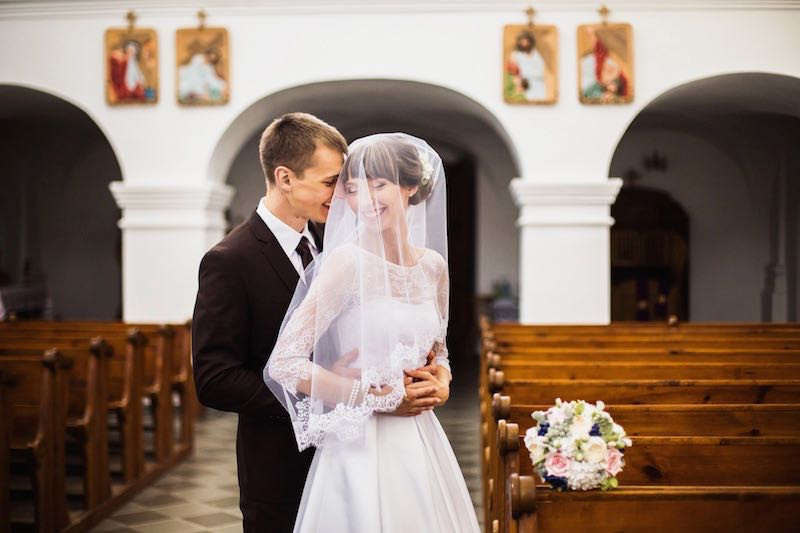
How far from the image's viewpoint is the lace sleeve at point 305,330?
92.4 inches

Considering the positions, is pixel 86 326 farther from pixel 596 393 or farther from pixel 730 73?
pixel 730 73

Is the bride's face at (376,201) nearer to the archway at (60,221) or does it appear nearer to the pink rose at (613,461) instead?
the pink rose at (613,461)

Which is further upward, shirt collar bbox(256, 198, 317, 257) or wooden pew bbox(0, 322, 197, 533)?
shirt collar bbox(256, 198, 317, 257)

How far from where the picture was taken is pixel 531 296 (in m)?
8.61

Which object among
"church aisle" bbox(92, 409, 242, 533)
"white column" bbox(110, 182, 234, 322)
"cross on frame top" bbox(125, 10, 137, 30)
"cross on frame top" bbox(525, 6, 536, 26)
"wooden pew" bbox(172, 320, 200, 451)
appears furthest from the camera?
"white column" bbox(110, 182, 234, 322)

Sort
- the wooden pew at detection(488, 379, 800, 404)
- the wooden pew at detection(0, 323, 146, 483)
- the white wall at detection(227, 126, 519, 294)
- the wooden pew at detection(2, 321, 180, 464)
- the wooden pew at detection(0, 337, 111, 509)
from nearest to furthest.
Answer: the wooden pew at detection(488, 379, 800, 404) < the wooden pew at detection(0, 337, 111, 509) < the wooden pew at detection(0, 323, 146, 483) < the wooden pew at detection(2, 321, 180, 464) < the white wall at detection(227, 126, 519, 294)

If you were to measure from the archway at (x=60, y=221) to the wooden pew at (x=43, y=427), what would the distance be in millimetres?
8003

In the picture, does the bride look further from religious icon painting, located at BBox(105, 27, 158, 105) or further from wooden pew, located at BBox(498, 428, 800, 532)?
religious icon painting, located at BBox(105, 27, 158, 105)

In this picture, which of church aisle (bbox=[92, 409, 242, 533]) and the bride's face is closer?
the bride's face

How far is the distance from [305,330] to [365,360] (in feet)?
0.60

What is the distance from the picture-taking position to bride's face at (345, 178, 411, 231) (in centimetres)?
239

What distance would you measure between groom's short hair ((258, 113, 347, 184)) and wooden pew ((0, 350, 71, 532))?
9.51 ft

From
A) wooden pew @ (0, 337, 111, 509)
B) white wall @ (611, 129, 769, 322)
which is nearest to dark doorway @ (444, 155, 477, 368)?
white wall @ (611, 129, 769, 322)

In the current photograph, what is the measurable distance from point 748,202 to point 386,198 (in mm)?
10914
